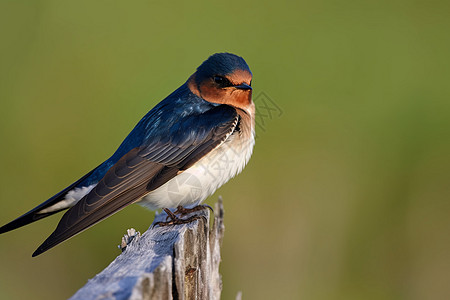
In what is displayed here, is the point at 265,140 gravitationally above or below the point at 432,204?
above

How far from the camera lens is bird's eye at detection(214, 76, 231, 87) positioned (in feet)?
12.3

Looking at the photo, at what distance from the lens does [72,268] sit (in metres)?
4.38

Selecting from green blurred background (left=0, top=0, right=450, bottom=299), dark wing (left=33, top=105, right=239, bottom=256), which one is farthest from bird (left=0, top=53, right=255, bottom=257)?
green blurred background (left=0, top=0, right=450, bottom=299)

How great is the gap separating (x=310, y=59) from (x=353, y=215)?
168 centimetres

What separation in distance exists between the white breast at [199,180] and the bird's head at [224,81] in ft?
1.39

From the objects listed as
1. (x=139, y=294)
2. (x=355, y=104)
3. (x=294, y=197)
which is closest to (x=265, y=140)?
(x=294, y=197)

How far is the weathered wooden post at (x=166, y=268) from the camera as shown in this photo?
168cm

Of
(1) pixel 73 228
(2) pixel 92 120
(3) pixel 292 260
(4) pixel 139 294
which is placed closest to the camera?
(4) pixel 139 294

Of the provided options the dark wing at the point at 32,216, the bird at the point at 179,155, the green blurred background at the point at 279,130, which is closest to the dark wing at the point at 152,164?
the bird at the point at 179,155

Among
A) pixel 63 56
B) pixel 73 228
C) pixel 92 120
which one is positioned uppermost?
pixel 63 56

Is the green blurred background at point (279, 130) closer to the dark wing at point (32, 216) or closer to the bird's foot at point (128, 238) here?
the dark wing at point (32, 216)

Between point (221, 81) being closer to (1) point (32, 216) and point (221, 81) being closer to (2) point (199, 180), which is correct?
(2) point (199, 180)

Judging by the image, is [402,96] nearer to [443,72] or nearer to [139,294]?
[443,72]

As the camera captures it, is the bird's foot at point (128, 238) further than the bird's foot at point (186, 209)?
No
